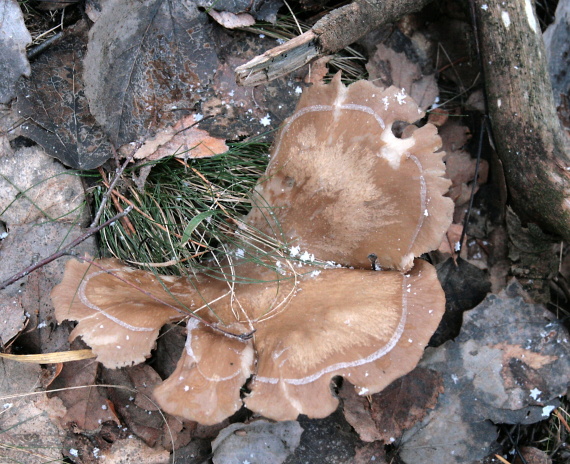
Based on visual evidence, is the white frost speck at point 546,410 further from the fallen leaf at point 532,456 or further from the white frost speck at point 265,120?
the white frost speck at point 265,120

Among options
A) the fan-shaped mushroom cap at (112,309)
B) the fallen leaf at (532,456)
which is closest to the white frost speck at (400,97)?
the fan-shaped mushroom cap at (112,309)

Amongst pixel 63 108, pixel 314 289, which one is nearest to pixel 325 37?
pixel 314 289

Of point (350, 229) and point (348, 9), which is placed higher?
point (348, 9)

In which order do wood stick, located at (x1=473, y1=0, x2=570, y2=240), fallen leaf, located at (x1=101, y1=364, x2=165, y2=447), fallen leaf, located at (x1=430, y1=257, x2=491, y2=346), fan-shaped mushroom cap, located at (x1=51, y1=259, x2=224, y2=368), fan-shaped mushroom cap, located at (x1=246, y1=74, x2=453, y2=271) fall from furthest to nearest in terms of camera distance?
fallen leaf, located at (x1=430, y1=257, x2=491, y2=346)
fallen leaf, located at (x1=101, y1=364, x2=165, y2=447)
wood stick, located at (x1=473, y1=0, x2=570, y2=240)
fan-shaped mushroom cap, located at (x1=246, y1=74, x2=453, y2=271)
fan-shaped mushroom cap, located at (x1=51, y1=259, x2=224, y2=368)

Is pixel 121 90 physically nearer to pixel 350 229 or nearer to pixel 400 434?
pixel 350 229

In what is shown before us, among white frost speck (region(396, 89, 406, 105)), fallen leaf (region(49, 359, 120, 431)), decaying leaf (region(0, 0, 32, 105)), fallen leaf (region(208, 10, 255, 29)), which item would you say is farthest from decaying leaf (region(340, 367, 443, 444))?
decaying leaf (region(0, 0, 32, 105))

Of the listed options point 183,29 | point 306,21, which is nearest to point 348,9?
point 306,21

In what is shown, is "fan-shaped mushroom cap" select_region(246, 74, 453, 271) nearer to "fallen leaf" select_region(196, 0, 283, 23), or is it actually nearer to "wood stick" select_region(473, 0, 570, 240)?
"wood stick" select_region(473, 0, 570, 240)
